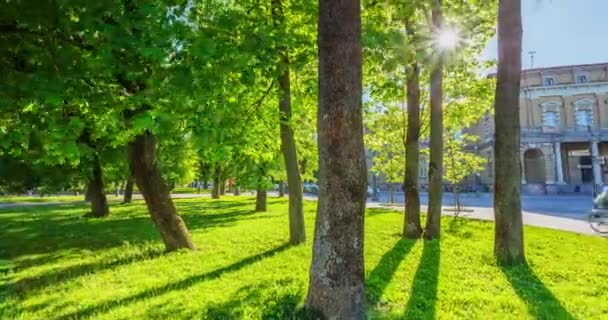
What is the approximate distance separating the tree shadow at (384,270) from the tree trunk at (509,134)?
2050 mm

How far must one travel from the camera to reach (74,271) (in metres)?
9.38

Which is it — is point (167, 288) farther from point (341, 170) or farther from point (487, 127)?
point (487, 127)

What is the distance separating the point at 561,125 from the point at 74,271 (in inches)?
2201

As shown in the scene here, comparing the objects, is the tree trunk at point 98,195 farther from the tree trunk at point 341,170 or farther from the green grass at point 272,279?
the tree trunk at point 341,170

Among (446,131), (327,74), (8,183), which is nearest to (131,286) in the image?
(327,74)

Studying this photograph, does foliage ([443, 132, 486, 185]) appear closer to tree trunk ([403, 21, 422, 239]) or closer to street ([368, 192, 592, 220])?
street ([368, 192, 592, 220])

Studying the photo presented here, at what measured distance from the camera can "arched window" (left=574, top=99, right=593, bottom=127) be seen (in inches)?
2066

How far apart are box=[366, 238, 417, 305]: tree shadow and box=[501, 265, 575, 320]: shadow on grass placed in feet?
6.27

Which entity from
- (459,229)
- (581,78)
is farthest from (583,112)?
(459,229)

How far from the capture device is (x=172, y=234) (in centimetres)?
1098

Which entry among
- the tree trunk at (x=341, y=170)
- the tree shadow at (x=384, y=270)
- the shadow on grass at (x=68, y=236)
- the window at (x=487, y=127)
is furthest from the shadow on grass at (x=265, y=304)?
the window at (x=487, y=127)

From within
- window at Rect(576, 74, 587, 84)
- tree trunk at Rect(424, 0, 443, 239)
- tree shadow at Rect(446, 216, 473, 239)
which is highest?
window at Rect(576, 74, 587, 84)

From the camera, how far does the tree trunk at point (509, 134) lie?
8617 mm

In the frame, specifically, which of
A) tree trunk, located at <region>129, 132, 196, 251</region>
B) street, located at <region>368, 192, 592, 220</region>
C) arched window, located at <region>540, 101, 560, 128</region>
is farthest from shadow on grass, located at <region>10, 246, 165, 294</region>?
arched window, located at <region>540, 101, 560, 128</region>
